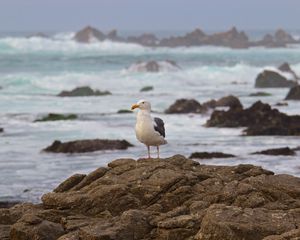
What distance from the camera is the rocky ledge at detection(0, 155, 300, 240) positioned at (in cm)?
987

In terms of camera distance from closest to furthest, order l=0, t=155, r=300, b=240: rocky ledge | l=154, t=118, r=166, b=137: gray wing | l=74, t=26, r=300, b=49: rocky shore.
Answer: l=0, t=155, r=300, b=240: rocky ledge → l=154, t=118, r=166, b=137: gray wing → l=74, t=26, r=300, b=49: rocky shore

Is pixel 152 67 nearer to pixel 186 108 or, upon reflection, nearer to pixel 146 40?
pixel 186 108

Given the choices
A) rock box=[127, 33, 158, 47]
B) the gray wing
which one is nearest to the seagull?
the gray wing

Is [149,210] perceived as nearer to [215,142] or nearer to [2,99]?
[215,142]

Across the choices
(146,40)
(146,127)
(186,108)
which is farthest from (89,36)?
(146,127)

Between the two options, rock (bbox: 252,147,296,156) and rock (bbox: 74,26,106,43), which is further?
rock (bbox: 74,26,106,43)

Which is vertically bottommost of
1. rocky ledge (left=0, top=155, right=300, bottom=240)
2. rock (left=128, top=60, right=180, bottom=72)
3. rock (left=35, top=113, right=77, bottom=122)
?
rock (left=35, top=113, right=77, bottom=122)

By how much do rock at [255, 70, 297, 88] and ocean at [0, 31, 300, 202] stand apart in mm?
868

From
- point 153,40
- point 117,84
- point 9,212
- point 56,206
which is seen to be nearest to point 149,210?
point 56,206

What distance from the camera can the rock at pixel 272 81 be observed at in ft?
173

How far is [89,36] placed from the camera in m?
135

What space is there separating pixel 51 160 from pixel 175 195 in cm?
1068

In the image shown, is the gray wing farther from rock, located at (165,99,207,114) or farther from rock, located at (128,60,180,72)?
rock, located at (128,60,180,72)

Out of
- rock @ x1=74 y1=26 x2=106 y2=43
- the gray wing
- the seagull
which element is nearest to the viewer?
the seagull
